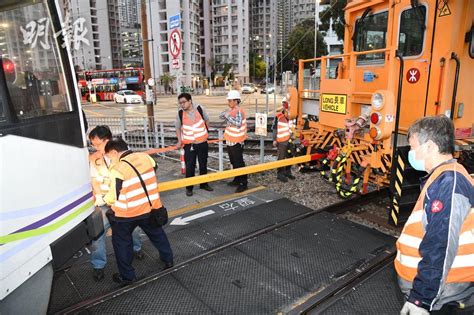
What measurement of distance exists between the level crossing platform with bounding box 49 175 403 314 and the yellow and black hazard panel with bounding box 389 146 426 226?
0.41 meters

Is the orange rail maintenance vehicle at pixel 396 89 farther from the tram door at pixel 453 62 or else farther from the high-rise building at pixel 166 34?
the high-rise building at pixel 166 34

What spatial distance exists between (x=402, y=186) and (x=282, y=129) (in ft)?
10.5

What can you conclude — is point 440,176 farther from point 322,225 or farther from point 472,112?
point 472,112

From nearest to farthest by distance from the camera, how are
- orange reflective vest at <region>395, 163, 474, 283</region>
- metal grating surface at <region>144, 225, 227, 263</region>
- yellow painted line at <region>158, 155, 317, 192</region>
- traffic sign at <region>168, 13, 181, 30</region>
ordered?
orange reflective vest at <region>395, 163, 474, 283</region> < metal grating surface at <region>144, 225, 227, 263</region> < yellow painted line at <region>158, 155, 317, 192</region> < traffic sign at <region>168, 13, 181, 30</region>

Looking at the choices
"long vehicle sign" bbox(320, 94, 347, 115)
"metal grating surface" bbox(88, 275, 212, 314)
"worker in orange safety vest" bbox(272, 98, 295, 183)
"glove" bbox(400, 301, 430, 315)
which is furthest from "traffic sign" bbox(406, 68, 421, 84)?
"metal grating surface" bbox(88, 275, 212, 314)

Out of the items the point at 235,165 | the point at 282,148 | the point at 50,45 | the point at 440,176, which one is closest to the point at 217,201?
the point at 235,165

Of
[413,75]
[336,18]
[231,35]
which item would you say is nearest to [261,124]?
[413,75]

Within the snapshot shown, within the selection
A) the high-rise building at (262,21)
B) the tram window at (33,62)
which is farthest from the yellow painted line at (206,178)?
the high-rise building at (262,21)

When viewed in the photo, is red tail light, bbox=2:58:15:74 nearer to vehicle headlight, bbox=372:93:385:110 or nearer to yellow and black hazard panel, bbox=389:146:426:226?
vehicle headlight, bbox=372:93:385:110

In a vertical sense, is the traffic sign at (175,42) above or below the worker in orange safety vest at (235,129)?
above

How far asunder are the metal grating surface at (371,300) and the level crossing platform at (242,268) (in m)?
0.01

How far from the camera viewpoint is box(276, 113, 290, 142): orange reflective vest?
753cm

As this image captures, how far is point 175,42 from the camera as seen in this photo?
636 cm

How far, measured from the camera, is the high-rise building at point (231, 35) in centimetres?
9238
